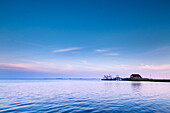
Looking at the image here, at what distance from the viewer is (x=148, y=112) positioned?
17.1 metres

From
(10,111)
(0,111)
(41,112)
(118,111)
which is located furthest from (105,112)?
(0,111)

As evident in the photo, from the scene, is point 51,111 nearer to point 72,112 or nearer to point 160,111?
point 72,112

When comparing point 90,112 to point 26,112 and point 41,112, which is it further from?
point 26,112

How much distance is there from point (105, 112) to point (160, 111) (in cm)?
840

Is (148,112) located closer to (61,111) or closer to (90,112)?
(90,112)

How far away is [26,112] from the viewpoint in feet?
55.1

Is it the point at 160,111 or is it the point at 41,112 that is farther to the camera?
the point at 160,111

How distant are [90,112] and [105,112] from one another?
2.07 m

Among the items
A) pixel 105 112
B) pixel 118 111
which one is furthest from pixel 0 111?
pixel 118 111

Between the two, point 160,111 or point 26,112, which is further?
point 160,111

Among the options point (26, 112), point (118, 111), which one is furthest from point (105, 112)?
point (26, 112)

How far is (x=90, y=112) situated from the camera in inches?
659

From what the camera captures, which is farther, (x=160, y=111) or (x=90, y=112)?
(x=160, y=111)

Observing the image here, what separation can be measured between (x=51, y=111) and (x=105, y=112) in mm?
7586
